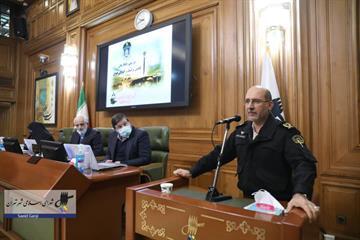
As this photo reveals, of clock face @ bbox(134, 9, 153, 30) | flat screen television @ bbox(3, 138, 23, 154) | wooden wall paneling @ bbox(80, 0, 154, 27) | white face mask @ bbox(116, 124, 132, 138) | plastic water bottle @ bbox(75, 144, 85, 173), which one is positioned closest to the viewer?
plastic water bottle @ bbox(75, 144, 85, 173)

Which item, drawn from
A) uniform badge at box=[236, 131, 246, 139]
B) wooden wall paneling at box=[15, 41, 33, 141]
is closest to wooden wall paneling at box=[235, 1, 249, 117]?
uniform badge at box=[236, 131, 246, 139]

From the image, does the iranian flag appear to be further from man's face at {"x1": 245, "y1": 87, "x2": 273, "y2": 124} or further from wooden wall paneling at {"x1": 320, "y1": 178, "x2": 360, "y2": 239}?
wooden wall paneling at {"x1": 320, "y1": 178, "x2": 360, "y2": 239}

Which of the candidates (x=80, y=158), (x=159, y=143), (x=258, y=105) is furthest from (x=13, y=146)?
(x=258, y=105)

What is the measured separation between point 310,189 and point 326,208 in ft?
3.98

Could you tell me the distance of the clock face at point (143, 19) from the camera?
3.46 metres

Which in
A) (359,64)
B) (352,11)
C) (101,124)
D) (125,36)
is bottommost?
(101,124)

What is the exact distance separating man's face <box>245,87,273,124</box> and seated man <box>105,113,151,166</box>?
1.27m

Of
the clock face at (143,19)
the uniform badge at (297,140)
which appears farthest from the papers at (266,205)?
the clock face at (143,19)

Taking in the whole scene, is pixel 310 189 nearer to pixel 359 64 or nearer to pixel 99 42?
pixel 359 64

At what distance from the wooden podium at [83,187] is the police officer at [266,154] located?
1.75 feet

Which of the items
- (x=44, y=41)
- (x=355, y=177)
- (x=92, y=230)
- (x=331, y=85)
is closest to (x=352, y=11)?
(x=331, y=85)

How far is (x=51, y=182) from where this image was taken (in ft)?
4.97

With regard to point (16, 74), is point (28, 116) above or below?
below

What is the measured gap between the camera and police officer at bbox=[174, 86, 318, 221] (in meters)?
1.39
